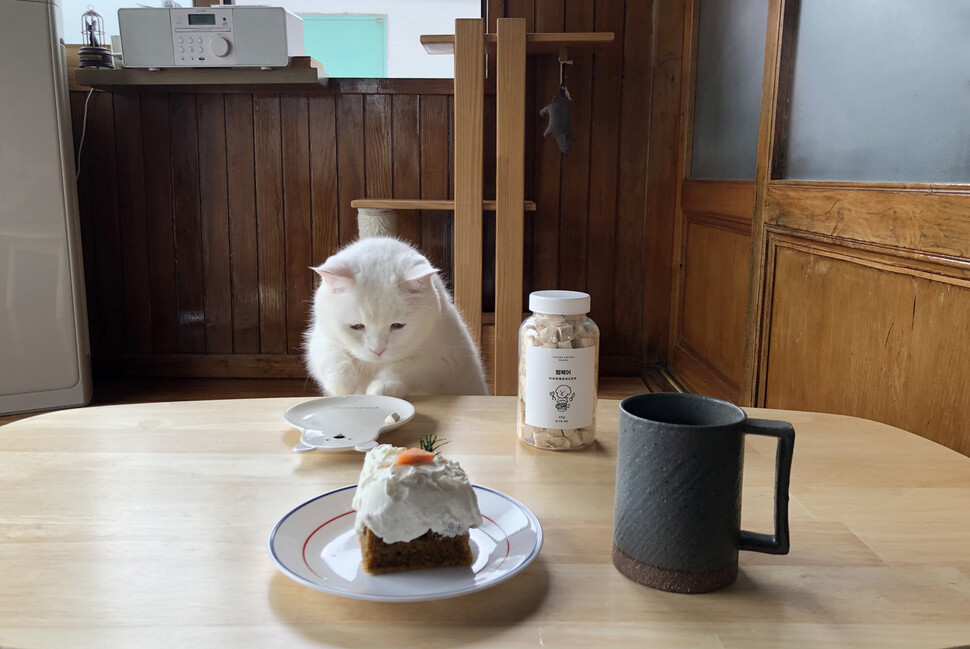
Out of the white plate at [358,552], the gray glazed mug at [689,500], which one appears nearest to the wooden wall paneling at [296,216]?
the white plate at [358,552]

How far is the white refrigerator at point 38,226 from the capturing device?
7.85ft

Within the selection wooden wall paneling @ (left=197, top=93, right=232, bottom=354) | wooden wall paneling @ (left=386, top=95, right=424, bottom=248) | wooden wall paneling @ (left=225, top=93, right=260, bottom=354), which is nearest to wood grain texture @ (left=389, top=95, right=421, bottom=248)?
wooden wall paneling @ (left=386, top=95, right=424, bottom=248)

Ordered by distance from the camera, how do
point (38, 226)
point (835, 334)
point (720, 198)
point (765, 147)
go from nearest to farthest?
1. point (835, 334)
2. point (765, 147)
3. point (720, 198)
4. point (38, 226)

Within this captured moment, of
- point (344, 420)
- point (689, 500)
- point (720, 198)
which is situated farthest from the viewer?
point (720, 198)

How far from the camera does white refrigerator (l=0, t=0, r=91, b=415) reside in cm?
239

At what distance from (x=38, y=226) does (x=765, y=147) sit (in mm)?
2296

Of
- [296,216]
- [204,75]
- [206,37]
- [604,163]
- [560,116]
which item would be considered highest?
[206,37]

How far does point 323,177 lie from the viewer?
114 inches

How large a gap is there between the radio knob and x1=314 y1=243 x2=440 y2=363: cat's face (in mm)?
1629

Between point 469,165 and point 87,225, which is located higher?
point 469,165

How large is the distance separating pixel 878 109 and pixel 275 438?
1.18 m

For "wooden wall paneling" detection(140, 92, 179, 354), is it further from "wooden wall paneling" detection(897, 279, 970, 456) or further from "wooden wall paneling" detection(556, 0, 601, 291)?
"wooden wall paneling" detection(897, 279, 970, 456)

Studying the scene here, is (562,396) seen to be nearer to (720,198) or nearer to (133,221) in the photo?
(720,198)

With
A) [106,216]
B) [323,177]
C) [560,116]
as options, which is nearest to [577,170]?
[560,116]
